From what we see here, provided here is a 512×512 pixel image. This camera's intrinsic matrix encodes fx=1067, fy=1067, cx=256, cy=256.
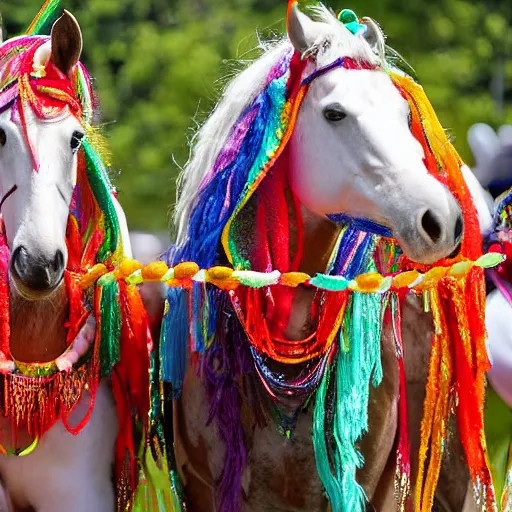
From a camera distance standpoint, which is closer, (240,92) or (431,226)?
(431,226)

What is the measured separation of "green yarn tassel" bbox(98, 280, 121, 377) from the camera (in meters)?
2.33

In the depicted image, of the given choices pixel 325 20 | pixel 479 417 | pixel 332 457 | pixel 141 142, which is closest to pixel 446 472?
pixel 479 417

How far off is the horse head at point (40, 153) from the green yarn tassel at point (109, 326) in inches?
8.1

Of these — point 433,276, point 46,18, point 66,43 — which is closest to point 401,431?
point 433,276

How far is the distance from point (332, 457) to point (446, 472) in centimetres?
55

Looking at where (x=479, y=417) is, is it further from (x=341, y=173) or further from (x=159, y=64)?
(x=159, y=64)

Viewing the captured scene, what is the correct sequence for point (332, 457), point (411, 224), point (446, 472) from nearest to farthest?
1. point (411, 224)
2. point (332, 457)
3. point (446, 472)

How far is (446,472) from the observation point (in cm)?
268

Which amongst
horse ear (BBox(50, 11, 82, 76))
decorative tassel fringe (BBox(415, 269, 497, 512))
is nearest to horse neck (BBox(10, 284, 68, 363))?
horse ear (BBox(50, 11, 82, 76))

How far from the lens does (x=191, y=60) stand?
5.59 metres

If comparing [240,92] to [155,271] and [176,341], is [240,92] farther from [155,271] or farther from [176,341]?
[176,341]

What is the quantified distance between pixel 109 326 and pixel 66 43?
24.2 inches

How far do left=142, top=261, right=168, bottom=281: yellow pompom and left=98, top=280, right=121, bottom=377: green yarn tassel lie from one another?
86mm

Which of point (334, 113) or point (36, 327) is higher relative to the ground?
point (334, 113)
